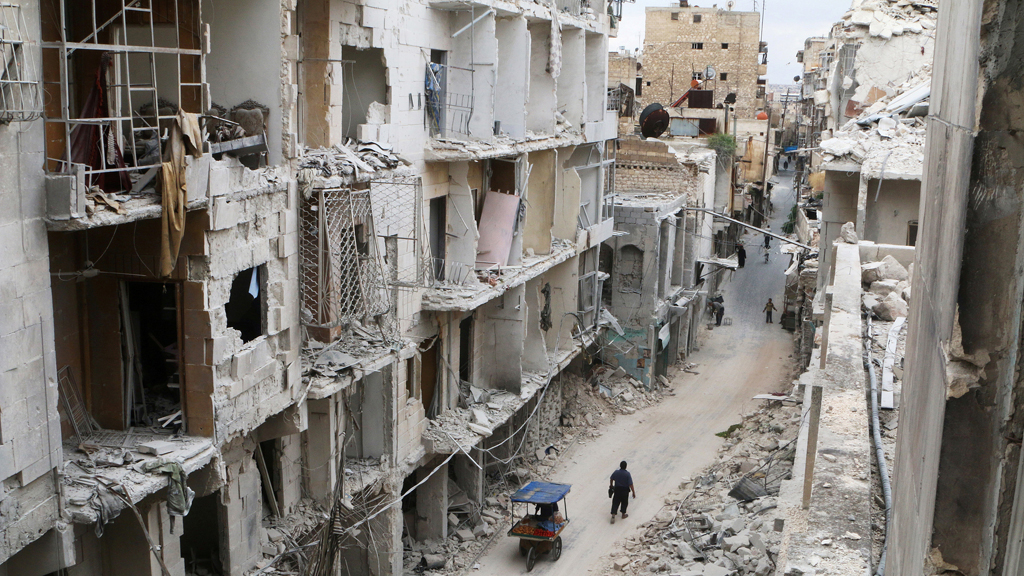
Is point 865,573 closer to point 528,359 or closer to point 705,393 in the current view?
point 528,359

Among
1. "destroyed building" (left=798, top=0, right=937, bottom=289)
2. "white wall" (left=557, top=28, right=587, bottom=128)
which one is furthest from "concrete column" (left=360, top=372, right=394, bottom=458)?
"white wall" (left=557, top=28, right=587, bottom=128)

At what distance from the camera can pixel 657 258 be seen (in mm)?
31531

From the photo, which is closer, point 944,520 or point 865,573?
point 944,520

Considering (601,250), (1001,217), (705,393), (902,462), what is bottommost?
(705,393)

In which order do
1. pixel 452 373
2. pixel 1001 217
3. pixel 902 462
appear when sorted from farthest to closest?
pixel 452 373, pixel 902 462, pixel 1001 217

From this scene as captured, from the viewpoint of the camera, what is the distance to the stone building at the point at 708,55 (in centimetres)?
6225

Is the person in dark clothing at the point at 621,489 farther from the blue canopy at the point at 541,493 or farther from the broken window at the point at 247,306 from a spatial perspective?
the broken window at the point at 247,306

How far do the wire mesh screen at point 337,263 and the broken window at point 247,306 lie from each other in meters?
0.79

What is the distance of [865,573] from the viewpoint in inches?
269

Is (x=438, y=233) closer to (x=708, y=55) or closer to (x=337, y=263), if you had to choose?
(x=337, y=263)

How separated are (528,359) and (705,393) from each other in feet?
29.8

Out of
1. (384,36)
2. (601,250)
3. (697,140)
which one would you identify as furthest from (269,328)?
(697,140)

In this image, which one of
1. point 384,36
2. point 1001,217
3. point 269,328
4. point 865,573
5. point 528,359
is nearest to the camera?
point 1001,217

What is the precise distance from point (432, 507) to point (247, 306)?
8629mm
